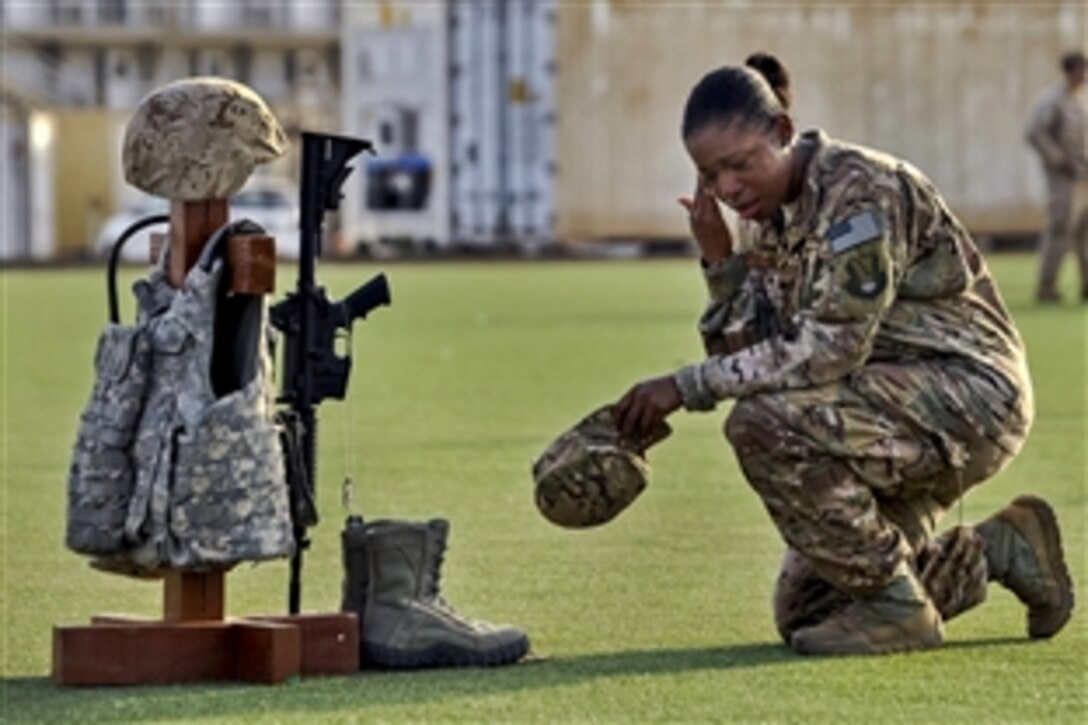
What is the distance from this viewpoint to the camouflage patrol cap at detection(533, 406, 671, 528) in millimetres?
6828

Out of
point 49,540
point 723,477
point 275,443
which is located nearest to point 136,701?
point 275,443

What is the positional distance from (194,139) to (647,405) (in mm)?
1026

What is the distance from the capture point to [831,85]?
162 ft

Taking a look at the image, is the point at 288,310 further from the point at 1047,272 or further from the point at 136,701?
the point at 1047,272

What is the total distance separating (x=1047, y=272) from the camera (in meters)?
26.2

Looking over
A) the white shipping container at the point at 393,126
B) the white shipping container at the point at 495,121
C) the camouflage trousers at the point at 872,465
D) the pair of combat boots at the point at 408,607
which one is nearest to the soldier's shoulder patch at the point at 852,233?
the camouflage trousers at the point at 872,465

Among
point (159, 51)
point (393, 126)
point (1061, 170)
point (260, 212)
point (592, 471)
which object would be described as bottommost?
point (260, 212)

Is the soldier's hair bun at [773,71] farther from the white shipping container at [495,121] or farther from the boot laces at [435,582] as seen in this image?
the white shipping container at [495,121]

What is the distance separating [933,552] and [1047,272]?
19.4m

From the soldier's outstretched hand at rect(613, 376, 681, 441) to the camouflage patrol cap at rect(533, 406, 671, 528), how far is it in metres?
0.07

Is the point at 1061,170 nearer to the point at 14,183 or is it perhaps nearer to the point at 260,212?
the point at 260,212

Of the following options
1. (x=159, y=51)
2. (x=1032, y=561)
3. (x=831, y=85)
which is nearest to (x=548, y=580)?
(x=1032, y=561)

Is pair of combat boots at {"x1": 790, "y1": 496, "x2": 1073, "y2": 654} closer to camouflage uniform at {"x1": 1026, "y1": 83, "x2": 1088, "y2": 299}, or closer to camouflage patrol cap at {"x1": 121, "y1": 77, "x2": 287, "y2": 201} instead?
camouflage patrol cap at {"x1": 121, "y1": 77, "x2": 287, "y2": 201}

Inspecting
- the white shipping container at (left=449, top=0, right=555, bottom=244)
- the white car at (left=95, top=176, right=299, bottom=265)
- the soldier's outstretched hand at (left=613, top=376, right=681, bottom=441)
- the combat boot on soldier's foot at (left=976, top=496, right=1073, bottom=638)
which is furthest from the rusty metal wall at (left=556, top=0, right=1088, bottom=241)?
the soldier's outstretched hand at (left=613, top=376, right=681, bottom=441)
